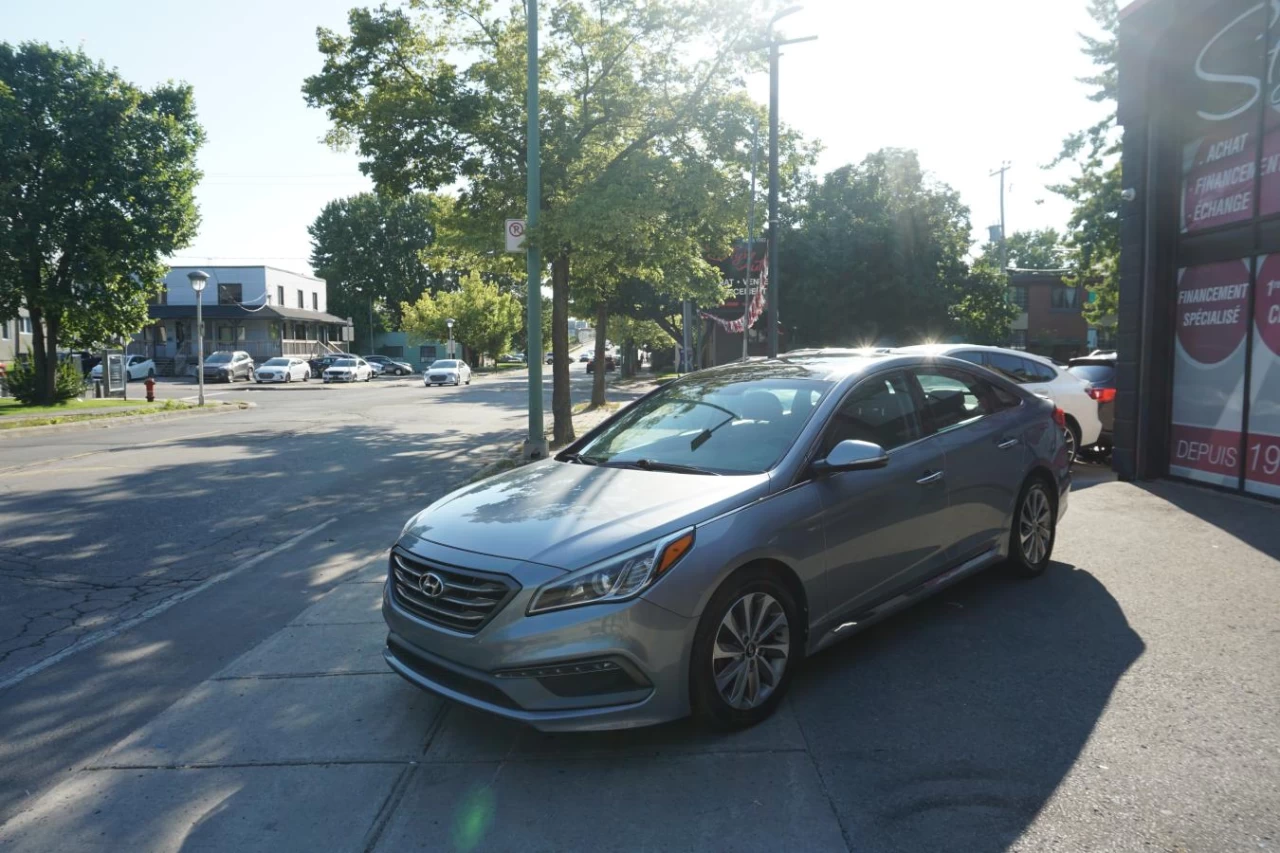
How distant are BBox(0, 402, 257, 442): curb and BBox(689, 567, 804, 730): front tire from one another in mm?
18274

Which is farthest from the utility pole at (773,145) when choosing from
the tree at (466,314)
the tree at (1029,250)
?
the tree at (1029,250)

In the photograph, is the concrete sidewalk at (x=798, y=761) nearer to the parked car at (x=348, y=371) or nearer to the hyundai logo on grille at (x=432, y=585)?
the hyundai logo on grille at (x=432, y=585)

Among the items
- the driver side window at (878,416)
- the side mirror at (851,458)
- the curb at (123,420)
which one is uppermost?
the driver side window at (878,416)

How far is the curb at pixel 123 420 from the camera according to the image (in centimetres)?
1862

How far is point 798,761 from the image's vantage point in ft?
12.1

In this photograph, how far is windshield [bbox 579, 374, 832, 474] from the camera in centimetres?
458

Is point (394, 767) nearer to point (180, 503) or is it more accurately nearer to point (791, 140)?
point (180, 503)

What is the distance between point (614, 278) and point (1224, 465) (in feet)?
42.6

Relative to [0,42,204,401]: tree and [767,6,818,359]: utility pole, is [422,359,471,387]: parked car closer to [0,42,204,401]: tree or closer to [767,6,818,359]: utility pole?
[0,42,204,401]: tree

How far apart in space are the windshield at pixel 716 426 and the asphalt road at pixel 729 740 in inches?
47.6

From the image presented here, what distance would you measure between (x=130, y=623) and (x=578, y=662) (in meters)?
3.94

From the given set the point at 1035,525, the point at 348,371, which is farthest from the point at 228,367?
the point at 1035,525

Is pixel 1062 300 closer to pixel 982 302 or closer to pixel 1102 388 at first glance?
pixel 982 302

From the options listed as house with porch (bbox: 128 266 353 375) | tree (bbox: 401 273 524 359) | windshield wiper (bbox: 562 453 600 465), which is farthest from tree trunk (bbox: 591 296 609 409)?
tree (bbox: 401 273 524 359)
